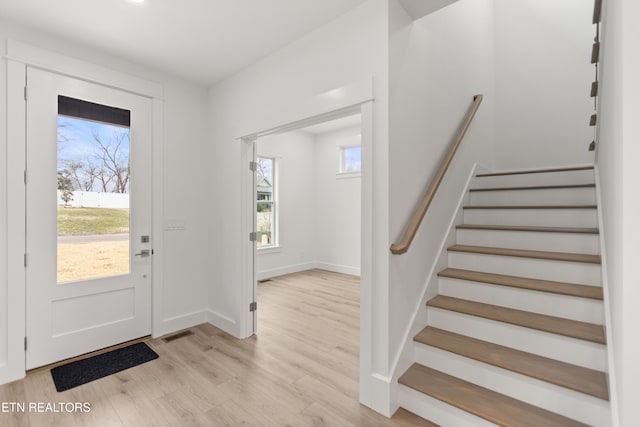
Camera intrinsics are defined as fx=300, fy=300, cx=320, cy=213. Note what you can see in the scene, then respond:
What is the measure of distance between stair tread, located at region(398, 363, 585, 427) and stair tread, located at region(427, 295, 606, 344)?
17.3 inches

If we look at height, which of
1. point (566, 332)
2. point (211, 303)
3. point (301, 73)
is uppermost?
point (301, 73)

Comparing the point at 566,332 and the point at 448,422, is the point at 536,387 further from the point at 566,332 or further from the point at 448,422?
the point at 448,422

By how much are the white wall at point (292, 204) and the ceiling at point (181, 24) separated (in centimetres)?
283

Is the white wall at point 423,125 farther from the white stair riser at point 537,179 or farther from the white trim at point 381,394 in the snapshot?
the white stair riser at point 537,179

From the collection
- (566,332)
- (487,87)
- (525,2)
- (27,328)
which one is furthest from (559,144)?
(27,328)

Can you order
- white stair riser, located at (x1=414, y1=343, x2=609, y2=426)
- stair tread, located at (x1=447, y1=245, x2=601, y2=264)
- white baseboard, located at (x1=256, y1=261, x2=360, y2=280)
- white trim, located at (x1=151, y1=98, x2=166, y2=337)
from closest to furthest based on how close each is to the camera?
1. white stair riser, located at (x1=414, y1=343, x2=609, y2=426)
2. stair tread, located at (x1=447, y1=245, x2=601, y2=264)
3. white trim, located at (x1=151, y1=98, x2=166, y2=337)
4. white baseboard, located at (x1=256, y1=261, x2=360, y2=280)

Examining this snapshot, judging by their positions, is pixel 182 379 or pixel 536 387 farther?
pixel 182 379

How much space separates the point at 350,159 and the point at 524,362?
465 cm

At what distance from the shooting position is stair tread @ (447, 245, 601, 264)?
2070 mm

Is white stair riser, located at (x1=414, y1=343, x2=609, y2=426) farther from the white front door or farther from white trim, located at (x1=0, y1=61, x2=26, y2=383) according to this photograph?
white trim, located at (x1=0, y1=61, x2=26, y2=383)

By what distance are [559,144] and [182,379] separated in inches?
190

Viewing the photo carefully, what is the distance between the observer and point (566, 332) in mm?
1769

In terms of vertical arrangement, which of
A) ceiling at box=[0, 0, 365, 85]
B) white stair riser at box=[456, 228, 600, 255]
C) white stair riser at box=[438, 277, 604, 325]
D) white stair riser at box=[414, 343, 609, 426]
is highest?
ceiling at box=[0, 0, 365, 85]

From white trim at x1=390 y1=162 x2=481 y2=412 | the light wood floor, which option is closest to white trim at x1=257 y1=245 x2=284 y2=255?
the light wood floor
